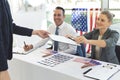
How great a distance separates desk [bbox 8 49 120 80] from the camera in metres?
1.85

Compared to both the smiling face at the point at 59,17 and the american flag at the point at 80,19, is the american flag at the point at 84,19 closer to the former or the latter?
the american flag at the point at 80,19

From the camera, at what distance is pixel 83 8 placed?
379 centimetres

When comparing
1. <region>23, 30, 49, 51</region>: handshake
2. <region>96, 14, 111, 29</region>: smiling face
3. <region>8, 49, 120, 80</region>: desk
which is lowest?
<region>8, 49, 120, 80</region>: desk

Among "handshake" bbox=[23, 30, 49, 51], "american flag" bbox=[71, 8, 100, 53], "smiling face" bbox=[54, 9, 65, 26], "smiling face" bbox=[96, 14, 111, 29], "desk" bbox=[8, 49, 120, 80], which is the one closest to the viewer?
"desk" bbox=[8, 49, 120, 80]

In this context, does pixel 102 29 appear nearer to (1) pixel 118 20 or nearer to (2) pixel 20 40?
(1) pixel 118 20

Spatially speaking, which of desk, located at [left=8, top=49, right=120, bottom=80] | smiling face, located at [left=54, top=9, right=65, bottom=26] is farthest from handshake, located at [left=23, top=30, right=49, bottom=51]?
smiling face, located at [left=54, top=9, right=65, bottom=26]

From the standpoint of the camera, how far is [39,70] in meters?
2.09

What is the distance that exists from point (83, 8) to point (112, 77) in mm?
2255

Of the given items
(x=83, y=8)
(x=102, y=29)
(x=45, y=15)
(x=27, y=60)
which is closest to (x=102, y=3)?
(x=83, y=8)

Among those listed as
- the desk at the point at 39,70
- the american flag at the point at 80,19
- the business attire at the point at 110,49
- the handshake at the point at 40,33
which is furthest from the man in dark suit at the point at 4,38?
the american flag at the point at 80,19

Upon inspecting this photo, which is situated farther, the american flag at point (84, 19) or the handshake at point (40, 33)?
the american flag at point (84, 19)

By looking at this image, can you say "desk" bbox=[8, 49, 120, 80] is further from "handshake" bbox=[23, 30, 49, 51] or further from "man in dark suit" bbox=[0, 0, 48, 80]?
"man in dark suit" bbox=[0, 0, 48, 80]

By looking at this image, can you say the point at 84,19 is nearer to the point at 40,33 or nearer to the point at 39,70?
the point at 40,33

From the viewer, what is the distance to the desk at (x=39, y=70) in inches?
72.9
